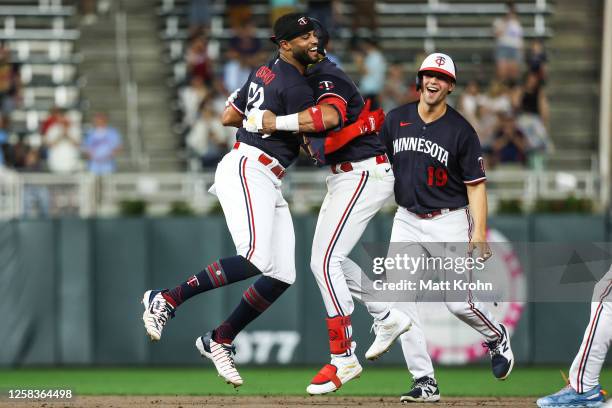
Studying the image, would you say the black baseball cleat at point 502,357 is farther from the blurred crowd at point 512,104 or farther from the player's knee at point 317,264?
the blurred crowd at point 512,104

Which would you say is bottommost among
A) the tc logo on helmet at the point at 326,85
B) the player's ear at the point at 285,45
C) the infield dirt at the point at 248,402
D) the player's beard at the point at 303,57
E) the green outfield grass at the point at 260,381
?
the green outfield grass at the point at 260,381

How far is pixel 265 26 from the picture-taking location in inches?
739

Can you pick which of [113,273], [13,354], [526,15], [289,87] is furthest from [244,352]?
[526,15]

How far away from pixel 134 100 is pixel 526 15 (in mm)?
6387

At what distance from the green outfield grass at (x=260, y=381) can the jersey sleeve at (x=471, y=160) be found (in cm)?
245

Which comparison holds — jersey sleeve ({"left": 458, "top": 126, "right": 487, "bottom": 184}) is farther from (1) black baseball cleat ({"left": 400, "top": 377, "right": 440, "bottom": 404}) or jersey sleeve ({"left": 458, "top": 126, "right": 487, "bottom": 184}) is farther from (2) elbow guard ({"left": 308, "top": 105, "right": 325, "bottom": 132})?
(1) black baseball cleat ({"left": 400, "top": 377, "right": 440, "bottom": 404})

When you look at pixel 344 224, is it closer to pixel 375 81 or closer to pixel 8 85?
pixel 375 81

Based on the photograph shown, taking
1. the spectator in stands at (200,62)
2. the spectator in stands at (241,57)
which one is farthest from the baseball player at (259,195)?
the spectator in stands at (200,62)

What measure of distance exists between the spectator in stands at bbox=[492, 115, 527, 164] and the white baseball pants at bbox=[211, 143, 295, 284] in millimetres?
7390

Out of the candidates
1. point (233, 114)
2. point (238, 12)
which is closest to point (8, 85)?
point (238, 12)

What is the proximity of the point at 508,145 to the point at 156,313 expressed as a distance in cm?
830

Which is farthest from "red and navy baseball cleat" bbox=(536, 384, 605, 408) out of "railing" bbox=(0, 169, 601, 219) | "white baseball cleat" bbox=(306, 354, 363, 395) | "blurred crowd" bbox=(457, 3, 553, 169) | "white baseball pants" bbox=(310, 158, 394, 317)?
"blurred crowd" bbox=(457, 3, 553, 169)

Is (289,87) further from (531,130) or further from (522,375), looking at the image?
(531,130)

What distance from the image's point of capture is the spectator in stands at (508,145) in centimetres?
1543
